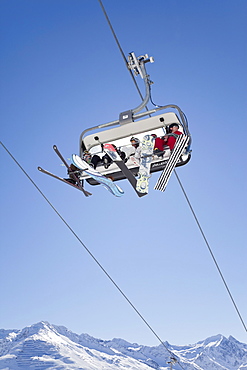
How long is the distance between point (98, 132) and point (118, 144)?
55 cm

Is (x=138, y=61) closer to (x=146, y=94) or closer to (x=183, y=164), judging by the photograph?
(x=146, y=94)

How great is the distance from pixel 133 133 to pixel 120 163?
645mm

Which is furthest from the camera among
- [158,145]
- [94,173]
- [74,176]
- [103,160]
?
[103,160]

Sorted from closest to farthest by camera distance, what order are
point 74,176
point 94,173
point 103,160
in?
point 94,173 < point 74,176 < point 103,160

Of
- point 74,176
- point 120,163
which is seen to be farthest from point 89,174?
point 120,163

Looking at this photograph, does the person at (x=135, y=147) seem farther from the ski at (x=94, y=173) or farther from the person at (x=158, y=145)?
the ski at (x=94, y=173)

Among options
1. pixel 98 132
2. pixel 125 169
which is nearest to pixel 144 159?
pixel 125 169

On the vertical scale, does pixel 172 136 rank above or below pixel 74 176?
above

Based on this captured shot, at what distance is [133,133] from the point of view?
350 inches

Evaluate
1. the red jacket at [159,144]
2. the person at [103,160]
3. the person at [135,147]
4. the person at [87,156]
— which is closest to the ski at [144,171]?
the person at [135,147]

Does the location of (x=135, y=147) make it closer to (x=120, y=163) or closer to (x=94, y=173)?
(x=120, y=163)

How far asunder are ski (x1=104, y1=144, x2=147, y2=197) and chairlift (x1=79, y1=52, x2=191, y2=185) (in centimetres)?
11

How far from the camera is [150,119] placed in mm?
8727

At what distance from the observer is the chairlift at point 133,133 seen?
8.16 metres
